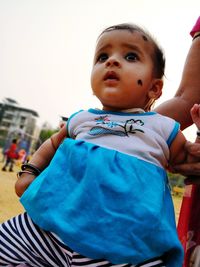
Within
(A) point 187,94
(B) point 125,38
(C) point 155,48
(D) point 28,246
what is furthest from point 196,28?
(D) point 28,246

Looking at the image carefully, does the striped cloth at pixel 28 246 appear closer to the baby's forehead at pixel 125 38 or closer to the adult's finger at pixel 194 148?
the adult's finger at pixel 194 148

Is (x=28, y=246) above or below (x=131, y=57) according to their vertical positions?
below

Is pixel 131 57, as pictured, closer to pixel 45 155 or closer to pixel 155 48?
pixel 155 48

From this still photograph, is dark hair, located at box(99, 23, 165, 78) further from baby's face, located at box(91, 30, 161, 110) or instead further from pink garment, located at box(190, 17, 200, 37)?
pink garment, located at box(190, 17, 200, 37)

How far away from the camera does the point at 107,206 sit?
1.20 meters

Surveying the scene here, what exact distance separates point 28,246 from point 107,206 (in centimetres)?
39

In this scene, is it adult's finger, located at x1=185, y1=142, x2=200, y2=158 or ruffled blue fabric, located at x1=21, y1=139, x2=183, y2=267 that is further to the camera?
adult's finger, located at x1=185, y1=142, x2=200, y2=158

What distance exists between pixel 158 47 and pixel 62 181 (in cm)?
→ 78

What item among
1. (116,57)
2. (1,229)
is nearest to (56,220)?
(1,229)

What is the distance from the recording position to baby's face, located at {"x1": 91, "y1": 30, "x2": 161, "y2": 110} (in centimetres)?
145

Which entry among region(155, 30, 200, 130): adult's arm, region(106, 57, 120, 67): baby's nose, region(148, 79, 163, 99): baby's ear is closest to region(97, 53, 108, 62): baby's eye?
region(106, 57, 120, 67): baby's nose

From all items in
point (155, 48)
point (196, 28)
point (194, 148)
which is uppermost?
point (196, 28)

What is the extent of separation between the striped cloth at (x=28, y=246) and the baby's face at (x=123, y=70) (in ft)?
2.00

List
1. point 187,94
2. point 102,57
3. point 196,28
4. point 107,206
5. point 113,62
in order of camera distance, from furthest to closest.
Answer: point 196,28, point 187,94, point 102,57, point 113,62, point 107,206
